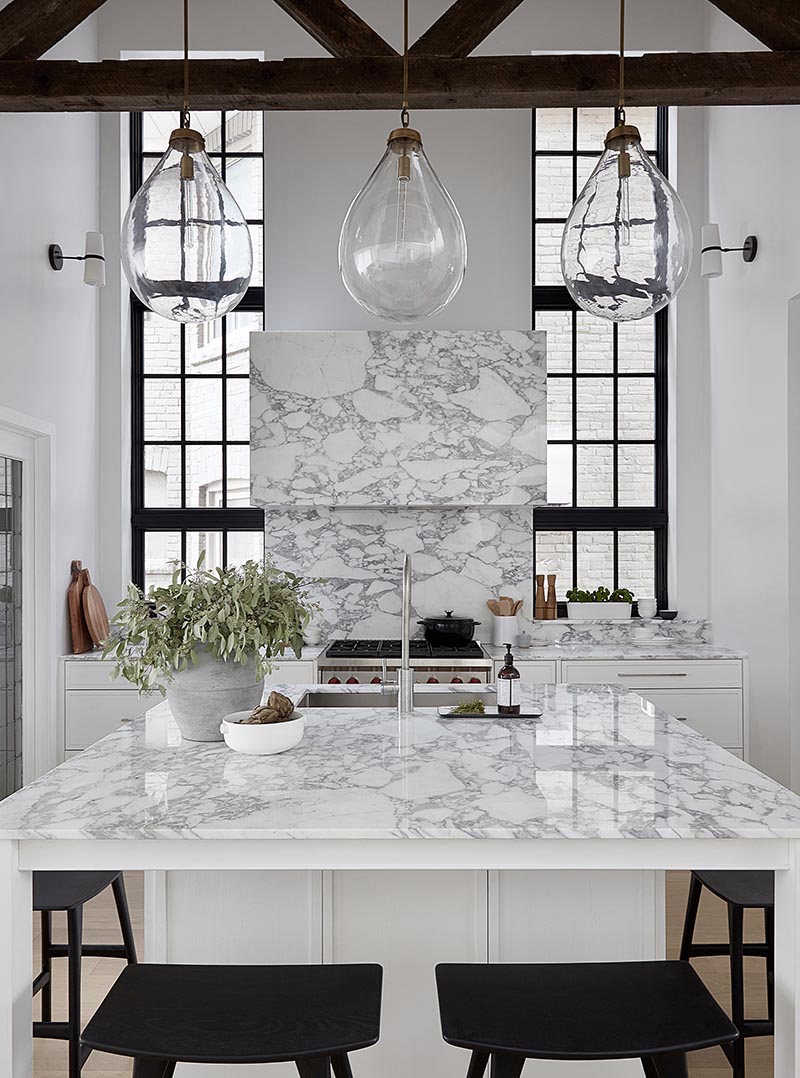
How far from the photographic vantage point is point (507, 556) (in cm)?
566

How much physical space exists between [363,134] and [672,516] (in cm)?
285

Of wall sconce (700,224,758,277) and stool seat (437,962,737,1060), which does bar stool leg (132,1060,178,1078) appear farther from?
wall sconce (700,224,758,277)

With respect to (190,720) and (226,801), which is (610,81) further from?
(226,801)

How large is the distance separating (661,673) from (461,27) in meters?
3.11

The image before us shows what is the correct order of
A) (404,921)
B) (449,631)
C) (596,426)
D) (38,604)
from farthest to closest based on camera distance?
1. (596,426)
2. (449,631)
3. (38,604)
4. (404,921)

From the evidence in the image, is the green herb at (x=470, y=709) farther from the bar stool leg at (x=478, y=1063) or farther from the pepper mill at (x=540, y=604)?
the pepper mill at (x=540, y=604)

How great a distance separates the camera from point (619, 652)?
200 inches

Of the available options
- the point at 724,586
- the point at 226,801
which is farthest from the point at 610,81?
the point at 724,586

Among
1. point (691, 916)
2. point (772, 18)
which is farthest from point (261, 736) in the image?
point (772, 18)

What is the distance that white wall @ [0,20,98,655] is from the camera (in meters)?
4.24

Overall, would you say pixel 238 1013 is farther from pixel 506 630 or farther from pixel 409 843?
pixel 506 630

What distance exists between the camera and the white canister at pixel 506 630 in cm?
540

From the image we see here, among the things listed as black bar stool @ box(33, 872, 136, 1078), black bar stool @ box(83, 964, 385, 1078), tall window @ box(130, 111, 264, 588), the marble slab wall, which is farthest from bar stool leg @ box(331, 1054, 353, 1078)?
tall window @ box(130, 111, 264, 588)

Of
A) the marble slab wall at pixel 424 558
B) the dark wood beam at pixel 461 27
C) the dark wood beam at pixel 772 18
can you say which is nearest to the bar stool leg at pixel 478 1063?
the dark wood beam at pixel 461 27
